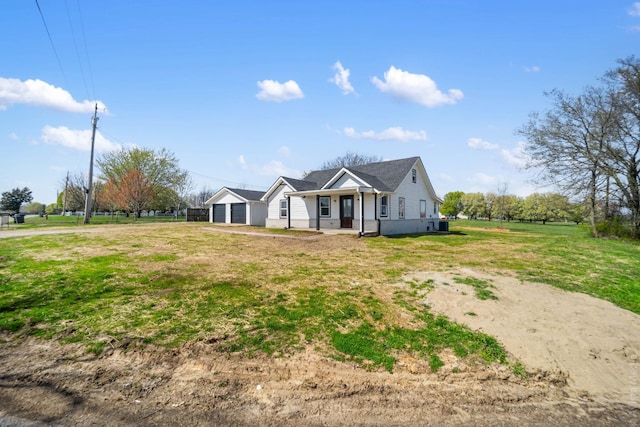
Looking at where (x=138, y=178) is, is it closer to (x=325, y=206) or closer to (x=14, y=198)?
(x=325, y=206)

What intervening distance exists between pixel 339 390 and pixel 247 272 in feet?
17.1

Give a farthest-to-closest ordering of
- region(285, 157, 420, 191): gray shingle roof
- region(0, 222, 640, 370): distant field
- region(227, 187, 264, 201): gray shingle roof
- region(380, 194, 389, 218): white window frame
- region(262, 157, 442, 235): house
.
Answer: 1. region(227, 187, 264, 201): gray shingle roof
2. region(285, 157, 420, 191): gray shingle roof
3. region(380, 194, 389, 218): white window frame
4. region(262, 157, 442, 235): house
5. region(0, 222, 640, 370): distant field

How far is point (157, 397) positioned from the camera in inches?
123

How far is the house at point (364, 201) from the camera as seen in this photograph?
64.6 feet

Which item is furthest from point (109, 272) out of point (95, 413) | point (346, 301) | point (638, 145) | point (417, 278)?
point (638, 145)

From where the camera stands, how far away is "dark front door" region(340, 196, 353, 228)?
20672 mm

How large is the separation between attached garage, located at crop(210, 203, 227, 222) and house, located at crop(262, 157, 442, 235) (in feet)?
25.1

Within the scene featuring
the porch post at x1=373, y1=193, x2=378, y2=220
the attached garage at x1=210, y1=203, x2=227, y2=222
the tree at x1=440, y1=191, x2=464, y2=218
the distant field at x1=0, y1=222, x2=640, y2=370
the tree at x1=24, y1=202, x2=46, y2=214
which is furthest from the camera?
the tree at x1=24, y1=202, x2=46, y2=214

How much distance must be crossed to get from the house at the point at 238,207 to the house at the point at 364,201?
9.80 ft

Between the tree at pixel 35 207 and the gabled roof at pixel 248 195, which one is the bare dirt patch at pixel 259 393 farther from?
the tree at pixel 35 207

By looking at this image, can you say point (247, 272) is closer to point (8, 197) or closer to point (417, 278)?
point (417, 278)

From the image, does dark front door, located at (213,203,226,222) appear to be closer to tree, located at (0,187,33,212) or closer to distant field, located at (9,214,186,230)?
distant field, located at (9,214,186,230)

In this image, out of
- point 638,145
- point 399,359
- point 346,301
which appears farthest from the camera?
point 638,145

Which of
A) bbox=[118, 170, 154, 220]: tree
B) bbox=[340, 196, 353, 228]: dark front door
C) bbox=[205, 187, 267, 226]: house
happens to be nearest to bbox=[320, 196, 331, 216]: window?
bbox=[340, 196, 353, 228]: dark front door
